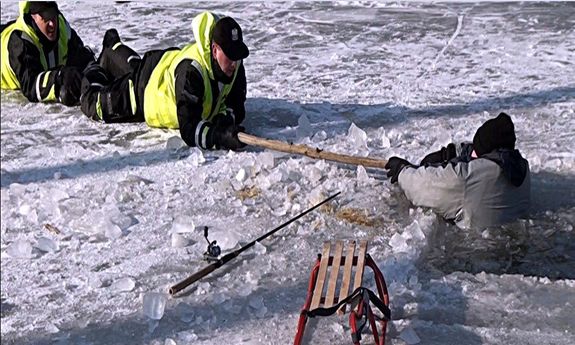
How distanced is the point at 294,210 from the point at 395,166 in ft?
2.22

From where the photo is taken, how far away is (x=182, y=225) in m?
5.45

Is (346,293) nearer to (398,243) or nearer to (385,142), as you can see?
(398,243)

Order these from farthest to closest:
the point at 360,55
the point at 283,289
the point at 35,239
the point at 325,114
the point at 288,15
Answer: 1. the point at 288,15
2. the point at 360,55
3. the point at 325,114
4. the point at 35,239
5. the point at 283,289

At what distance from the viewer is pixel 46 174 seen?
20.7ft

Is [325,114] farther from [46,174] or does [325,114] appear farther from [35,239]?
[35,239]

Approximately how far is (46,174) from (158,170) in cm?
74

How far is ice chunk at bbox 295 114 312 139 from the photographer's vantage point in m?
6.84

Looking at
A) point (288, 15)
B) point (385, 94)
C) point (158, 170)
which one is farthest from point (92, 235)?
point (288, 15)

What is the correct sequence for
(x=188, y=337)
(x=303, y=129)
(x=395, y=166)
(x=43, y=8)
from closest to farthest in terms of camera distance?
(x=188, y=337), (x=395, y=166), (x=303, y=129), (x=43, y=8)

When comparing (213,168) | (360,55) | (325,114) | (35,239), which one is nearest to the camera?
(35,239)

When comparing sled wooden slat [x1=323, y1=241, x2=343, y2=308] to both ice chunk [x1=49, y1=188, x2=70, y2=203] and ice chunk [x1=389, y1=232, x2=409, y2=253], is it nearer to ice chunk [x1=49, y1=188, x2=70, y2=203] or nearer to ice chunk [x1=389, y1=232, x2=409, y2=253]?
ice chunk [x1=389, y1=232, x2=409, y2=253]

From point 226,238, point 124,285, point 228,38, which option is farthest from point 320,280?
point 228,38

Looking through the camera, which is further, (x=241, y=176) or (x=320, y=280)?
→ (x=241, y=176)

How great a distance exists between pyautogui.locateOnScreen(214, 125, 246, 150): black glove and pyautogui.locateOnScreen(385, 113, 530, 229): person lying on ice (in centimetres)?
140
